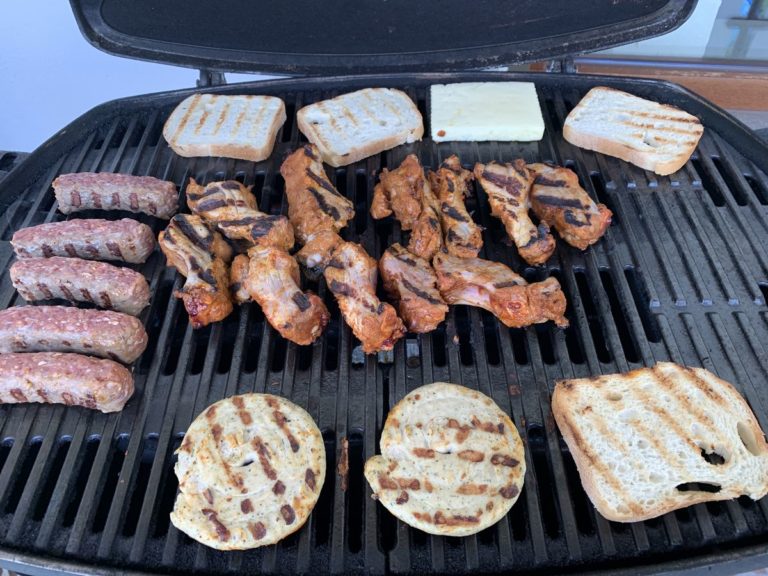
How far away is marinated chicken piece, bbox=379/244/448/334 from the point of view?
2485 millimetres

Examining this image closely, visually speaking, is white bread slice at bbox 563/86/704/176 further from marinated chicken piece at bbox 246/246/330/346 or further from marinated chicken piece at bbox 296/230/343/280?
marinated chicken piece at bbox 246/246/330/346

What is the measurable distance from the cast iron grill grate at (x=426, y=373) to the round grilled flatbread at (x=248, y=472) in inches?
3.6

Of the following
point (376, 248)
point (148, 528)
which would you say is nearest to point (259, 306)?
point (376, 248)

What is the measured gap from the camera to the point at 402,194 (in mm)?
2830

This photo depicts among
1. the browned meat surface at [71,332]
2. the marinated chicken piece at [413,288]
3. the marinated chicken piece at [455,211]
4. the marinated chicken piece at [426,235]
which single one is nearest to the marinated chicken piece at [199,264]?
the browned meat surface at [71,332]

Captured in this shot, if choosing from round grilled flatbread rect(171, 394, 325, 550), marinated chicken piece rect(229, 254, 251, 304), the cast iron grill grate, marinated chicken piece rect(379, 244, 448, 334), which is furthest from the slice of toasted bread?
marinated chicken piece rect(229, 254, 251, 304)

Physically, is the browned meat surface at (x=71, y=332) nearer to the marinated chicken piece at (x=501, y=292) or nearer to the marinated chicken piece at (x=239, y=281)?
the marinated chicken piece at (x=239, y=281)

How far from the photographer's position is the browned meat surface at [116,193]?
287 cm

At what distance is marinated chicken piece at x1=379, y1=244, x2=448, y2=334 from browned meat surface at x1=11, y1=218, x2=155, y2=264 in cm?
108

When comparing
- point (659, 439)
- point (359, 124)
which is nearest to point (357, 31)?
point (359, 124)

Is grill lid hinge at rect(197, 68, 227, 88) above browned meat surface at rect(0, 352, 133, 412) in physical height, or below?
above

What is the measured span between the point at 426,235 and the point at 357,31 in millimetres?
1508

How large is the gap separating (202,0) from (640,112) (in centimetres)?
245

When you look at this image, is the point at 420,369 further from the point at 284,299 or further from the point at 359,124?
the point at 359,124
